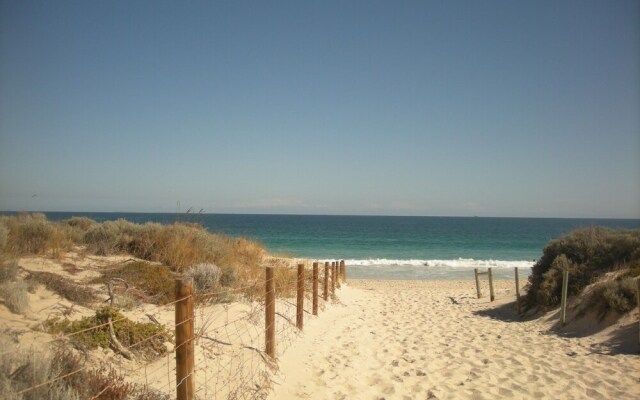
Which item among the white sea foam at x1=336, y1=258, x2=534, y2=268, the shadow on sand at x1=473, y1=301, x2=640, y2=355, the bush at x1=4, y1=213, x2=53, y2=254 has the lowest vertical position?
the white sea foam at x1=336, y1=258, x2=534, y2=268

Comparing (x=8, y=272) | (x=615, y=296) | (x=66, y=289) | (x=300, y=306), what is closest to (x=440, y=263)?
(x=615, y=296)

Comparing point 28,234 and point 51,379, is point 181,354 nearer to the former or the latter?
point 51,379

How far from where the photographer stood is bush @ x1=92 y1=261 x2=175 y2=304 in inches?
304

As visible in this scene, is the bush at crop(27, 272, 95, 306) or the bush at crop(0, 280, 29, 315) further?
the bush at crop(27, 272, 95, 306)

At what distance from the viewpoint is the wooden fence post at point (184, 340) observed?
368 cm

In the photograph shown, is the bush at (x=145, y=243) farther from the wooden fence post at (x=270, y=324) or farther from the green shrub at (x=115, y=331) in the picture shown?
the green shrub at (x=115, y=331)

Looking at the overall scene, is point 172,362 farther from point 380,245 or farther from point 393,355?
point 380,245

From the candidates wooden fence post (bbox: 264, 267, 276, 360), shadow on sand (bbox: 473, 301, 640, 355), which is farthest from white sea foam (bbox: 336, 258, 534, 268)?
wooden fence post (bbox: 264, 267, 276, 360)

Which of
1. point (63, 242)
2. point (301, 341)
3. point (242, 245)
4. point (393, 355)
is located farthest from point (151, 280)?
point (242, 245)

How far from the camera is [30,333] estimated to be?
194 inches

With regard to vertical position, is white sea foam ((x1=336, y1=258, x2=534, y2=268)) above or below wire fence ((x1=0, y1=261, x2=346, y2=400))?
below

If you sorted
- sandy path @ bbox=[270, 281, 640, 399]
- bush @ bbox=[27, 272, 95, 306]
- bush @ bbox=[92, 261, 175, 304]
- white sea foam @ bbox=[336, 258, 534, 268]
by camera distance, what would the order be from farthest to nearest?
1. white sea foam @ bbox=[336, 258, 534, 268]
2. bush @ bbox=[92, 261, 175, 304]
3. bush @ bbox=[27, 272, 95, 306]
4. sandy path @ bbox=[270, 281, 640, 399]

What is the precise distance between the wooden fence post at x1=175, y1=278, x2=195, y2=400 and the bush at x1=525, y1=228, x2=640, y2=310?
34.4 ft

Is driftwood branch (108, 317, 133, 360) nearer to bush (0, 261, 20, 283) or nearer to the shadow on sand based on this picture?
bush (0, 261, 20, 283)
